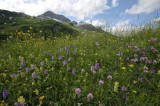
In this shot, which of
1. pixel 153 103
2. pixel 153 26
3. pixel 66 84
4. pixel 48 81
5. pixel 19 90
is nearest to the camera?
pixel 153 103

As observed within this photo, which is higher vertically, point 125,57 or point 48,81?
point 125,57

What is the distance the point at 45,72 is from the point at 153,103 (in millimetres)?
1969

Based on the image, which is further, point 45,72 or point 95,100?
point 45,72

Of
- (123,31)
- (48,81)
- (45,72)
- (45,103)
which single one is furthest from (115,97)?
(123,31)

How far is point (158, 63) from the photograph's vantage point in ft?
8.36

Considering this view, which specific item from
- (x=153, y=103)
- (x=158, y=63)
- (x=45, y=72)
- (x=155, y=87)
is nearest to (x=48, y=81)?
(x=45, y=72)

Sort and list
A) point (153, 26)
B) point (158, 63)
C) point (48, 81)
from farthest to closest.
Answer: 1. point (153, 26)
2. point (158, 63)
3. point (48, 81)

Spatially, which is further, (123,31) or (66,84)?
(123,31)

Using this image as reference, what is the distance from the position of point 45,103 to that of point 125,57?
2.43 metres

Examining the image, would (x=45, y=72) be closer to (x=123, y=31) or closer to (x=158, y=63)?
(x=158, y=63)

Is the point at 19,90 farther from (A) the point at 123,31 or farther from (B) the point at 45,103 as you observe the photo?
(A) the point at 123,31

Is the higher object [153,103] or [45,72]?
[45,72]

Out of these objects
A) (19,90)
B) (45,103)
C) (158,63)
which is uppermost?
(158,63)

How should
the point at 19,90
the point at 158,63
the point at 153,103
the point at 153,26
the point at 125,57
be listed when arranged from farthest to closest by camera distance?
1. the point at 153,26
2. the point at 125,57
3. the point at 158,63
4. the point at 19,90
5. the point at 153,103
